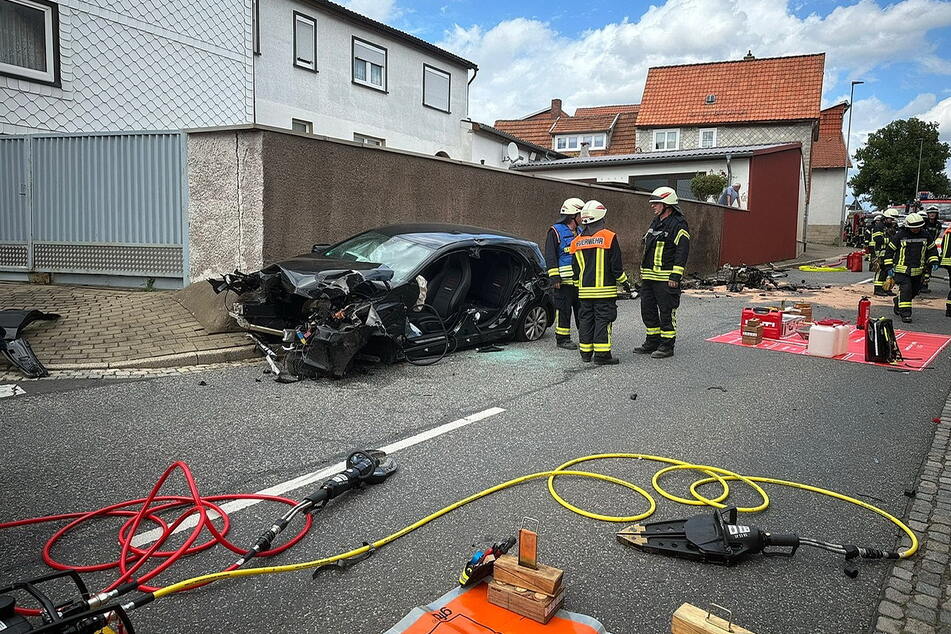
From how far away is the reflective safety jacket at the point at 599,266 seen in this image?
7.97m

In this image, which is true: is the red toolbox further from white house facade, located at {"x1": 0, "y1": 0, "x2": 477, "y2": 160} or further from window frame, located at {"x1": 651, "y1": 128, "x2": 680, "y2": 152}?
window frame, located at {"x1": 651, "y1": 128, "x2": 680, "y2": 152}

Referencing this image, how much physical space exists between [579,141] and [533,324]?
41255 millimetres

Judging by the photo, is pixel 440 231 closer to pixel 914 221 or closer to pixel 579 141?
pixel 914 221

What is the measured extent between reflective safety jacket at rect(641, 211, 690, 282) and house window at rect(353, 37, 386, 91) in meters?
15.9

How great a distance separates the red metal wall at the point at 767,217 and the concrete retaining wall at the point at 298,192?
12.8 metres

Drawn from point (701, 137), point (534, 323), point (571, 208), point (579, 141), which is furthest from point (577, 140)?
point (534, 323)

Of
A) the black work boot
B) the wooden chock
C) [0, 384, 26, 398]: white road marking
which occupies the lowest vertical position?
[0, 384, 26, 398]: white road marking

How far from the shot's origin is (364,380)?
6934mm

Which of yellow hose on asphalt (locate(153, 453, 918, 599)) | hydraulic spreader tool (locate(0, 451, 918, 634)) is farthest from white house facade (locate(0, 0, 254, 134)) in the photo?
yellow hose on asphalt (locate(153, 453, 918, 599))

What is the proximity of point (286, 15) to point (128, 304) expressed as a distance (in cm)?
1324

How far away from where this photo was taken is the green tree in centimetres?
5675

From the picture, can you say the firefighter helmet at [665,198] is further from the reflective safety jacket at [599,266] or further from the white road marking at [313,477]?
the white road marking at [313,477]

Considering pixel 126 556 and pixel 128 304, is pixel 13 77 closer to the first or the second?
pixel 128 304

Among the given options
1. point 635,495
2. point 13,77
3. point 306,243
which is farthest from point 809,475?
point 13,77
